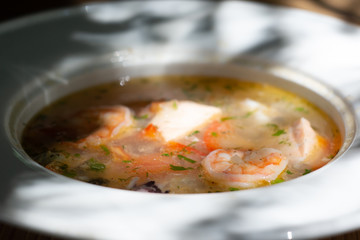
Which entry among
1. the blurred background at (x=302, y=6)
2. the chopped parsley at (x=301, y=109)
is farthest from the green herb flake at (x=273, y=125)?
the blurred background at (x=302, y=6)

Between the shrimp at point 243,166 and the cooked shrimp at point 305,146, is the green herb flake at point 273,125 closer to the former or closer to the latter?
the cooked shrimp at point 305,146

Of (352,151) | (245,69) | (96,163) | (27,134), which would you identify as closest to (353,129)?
(352,151)

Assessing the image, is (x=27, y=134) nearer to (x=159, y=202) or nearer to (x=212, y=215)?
(x=159, y=202)

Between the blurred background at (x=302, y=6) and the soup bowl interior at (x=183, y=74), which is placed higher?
the blurred background at (x=302, y=6)

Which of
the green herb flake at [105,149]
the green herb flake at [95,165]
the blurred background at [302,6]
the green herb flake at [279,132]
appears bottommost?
the green herb flake at [95,165]

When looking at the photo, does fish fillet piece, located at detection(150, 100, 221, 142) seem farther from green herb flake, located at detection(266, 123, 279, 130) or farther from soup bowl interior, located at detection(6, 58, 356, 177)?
soup bowl interior, located at detection(6, 58, 356, 177)

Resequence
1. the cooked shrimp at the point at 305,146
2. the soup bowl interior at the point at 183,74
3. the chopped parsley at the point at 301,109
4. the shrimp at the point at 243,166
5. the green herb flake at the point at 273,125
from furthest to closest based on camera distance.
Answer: the chopped parsley at the point at 301,109, the green herb flake at the point at 273,125, the soup bowl interior at the point at 183,74, the cooked shrimp at the point at 305,146, the shrimp at the point at 243,166

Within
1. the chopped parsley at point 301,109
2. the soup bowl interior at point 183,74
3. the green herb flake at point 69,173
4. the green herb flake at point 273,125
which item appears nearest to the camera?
the green herb flake at point 69,173
